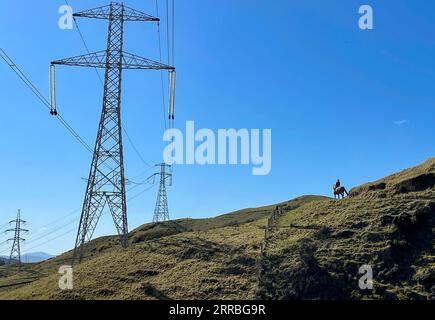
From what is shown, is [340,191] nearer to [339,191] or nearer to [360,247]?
[339,191]

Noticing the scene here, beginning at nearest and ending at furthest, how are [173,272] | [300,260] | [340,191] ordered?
[300,260] < [173,272] < [340,191]

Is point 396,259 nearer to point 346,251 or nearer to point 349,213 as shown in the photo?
point 346,251

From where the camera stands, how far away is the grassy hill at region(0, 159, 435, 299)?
132 feet

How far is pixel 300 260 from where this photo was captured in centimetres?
4341

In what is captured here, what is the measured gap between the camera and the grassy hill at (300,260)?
1581 inches

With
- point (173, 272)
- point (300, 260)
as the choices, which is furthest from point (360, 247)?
point (173, 272)

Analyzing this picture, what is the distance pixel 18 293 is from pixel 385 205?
120 ft

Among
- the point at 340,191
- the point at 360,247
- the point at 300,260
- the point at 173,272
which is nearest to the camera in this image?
the point at 300,260

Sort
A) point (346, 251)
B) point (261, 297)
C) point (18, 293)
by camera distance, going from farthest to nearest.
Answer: point (18, 293)
point (346, 251)
point (261, 297)

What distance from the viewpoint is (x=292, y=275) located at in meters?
41.7

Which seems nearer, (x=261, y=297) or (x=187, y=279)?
(x=261, y=297)

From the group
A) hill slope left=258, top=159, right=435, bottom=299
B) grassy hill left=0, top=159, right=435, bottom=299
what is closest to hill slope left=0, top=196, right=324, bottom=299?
grassy hill left=0, top=159, right=435, bottom=299
